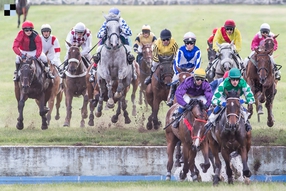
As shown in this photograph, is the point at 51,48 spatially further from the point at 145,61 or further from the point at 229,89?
the point at 229,89

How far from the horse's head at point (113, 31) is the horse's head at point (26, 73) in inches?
80.3

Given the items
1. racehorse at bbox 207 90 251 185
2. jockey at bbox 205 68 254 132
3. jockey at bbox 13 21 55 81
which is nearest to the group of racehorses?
racehorse at bbox 207 90 251 185

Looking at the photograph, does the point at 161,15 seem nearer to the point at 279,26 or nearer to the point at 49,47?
the point at 279,26

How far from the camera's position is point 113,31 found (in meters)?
19.0

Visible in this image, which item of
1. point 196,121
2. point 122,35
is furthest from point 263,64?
point 196,121

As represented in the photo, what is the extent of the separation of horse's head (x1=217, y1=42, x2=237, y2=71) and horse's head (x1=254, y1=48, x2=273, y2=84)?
63 centimetres

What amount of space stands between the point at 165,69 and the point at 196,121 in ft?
14.9

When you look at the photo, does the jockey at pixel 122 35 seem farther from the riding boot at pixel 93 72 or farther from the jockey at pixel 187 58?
the jockey at pixel 187 58

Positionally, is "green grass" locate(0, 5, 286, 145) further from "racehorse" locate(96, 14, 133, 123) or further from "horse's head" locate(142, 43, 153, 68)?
"horse's head" locate(142, 43, 153, 68)

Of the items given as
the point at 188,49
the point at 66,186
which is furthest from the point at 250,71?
the point at 66,186

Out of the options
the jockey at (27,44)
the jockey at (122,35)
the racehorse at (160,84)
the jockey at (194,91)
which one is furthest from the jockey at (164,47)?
the jockey at (194,91)

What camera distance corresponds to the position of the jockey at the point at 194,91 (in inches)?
621

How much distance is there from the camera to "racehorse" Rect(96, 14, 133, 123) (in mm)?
19094

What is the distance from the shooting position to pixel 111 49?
63.4 ft
